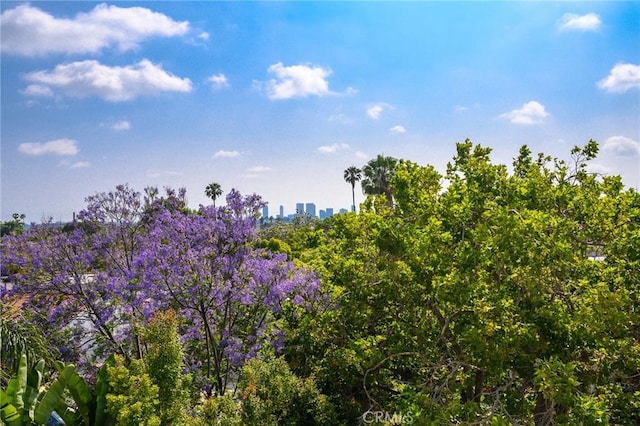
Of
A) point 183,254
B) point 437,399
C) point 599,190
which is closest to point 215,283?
point 183,254

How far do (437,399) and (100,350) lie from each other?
27.6 ft

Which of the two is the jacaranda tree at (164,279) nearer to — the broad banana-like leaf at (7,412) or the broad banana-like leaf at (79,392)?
the broad banana-like leaf at (79,392)

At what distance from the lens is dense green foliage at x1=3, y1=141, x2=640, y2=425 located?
6449 mm

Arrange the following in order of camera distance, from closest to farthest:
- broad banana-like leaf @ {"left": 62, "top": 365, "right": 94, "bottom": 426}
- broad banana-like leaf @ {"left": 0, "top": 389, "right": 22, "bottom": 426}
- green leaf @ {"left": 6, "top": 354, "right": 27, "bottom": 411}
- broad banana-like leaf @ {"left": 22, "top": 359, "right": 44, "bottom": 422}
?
1. broad banana-like leaf @ {"left": 0, "top": 389, "right": 22, "bottom": 426}
2. green leaf @ {"left": 6, "top": 354, "right": 27, "bottom": 411}
3. broad banana-like leaf @ {"left": 22, "top": 359, "right": 44, "bottom": 422}
4. broad banana-like leaf @ {"left": 62, "top": 365, "right": 94, "bottom": 426}

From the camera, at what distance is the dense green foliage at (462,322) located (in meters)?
6.45

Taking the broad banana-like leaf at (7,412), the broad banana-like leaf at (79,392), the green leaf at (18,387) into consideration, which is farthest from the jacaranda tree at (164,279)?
the broad banana-like leaf at (7,412)

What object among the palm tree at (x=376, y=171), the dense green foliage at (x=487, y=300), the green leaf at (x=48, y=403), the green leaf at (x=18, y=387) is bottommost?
the green leaf at (x=48, y=403)

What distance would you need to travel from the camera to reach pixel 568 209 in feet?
27.2

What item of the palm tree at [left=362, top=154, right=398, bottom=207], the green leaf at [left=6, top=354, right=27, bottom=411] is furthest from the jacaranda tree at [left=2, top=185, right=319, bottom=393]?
the palm tree at [left=362, top=154, right=398, bottom=207]

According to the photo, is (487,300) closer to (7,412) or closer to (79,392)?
(79,392)

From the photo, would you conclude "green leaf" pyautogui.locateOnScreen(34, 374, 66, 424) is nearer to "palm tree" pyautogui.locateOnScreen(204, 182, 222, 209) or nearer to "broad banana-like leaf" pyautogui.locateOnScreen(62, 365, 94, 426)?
"broad banana-like leaf" pyautogui.locateOnScreen(62, 365, 94, 426)

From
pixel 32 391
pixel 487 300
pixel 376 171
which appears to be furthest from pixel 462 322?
pixel 376 171

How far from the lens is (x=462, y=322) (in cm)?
743

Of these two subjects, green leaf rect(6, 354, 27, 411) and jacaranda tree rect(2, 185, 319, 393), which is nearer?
green leaf rect(6, 354, 27, 411)
